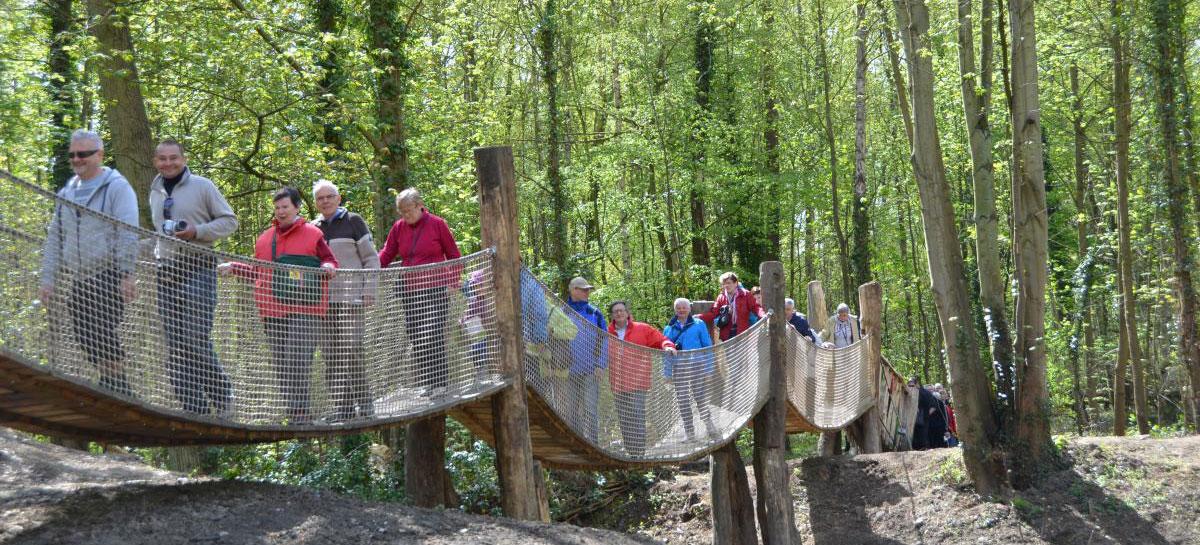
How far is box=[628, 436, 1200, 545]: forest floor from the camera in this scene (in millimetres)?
10930

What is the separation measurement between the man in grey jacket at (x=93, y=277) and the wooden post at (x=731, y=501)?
24.2 ft

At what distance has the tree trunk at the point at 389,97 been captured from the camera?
1227 centimetres

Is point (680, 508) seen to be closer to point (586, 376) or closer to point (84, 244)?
point (586, 376)

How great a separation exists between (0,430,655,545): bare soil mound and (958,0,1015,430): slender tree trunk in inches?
251

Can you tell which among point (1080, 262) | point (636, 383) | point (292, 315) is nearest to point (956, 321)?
point (636, 383)

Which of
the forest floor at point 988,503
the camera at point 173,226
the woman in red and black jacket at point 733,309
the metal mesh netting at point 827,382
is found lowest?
the forest floor at point 988,503

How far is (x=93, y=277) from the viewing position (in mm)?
4523

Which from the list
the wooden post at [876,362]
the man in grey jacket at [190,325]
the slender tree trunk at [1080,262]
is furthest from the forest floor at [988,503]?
the man in grey jacket at [190,325]

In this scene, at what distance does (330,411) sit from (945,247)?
7788 millimetres

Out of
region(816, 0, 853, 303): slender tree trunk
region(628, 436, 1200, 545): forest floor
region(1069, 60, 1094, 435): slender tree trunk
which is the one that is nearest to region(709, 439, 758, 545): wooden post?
region(628, 436, 1200, 545): forest floor

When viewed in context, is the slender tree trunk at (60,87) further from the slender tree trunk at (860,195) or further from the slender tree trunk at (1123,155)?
the slender tree trunk at (860,195)

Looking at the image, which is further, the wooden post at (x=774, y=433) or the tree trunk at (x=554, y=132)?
the tree trunk at (x=554, y=132)

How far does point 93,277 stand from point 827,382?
8.67 meters

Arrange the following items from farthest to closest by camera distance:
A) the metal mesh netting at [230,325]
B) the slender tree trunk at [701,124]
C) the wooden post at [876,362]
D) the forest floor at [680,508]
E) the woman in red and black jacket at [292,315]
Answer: the slender tree trunk at [701,124] → the wooden post at [876,362] → the woman in red and black jacket at [292,315] → the forest floor at [680,508] → the metal mesh netting at [230,325]
